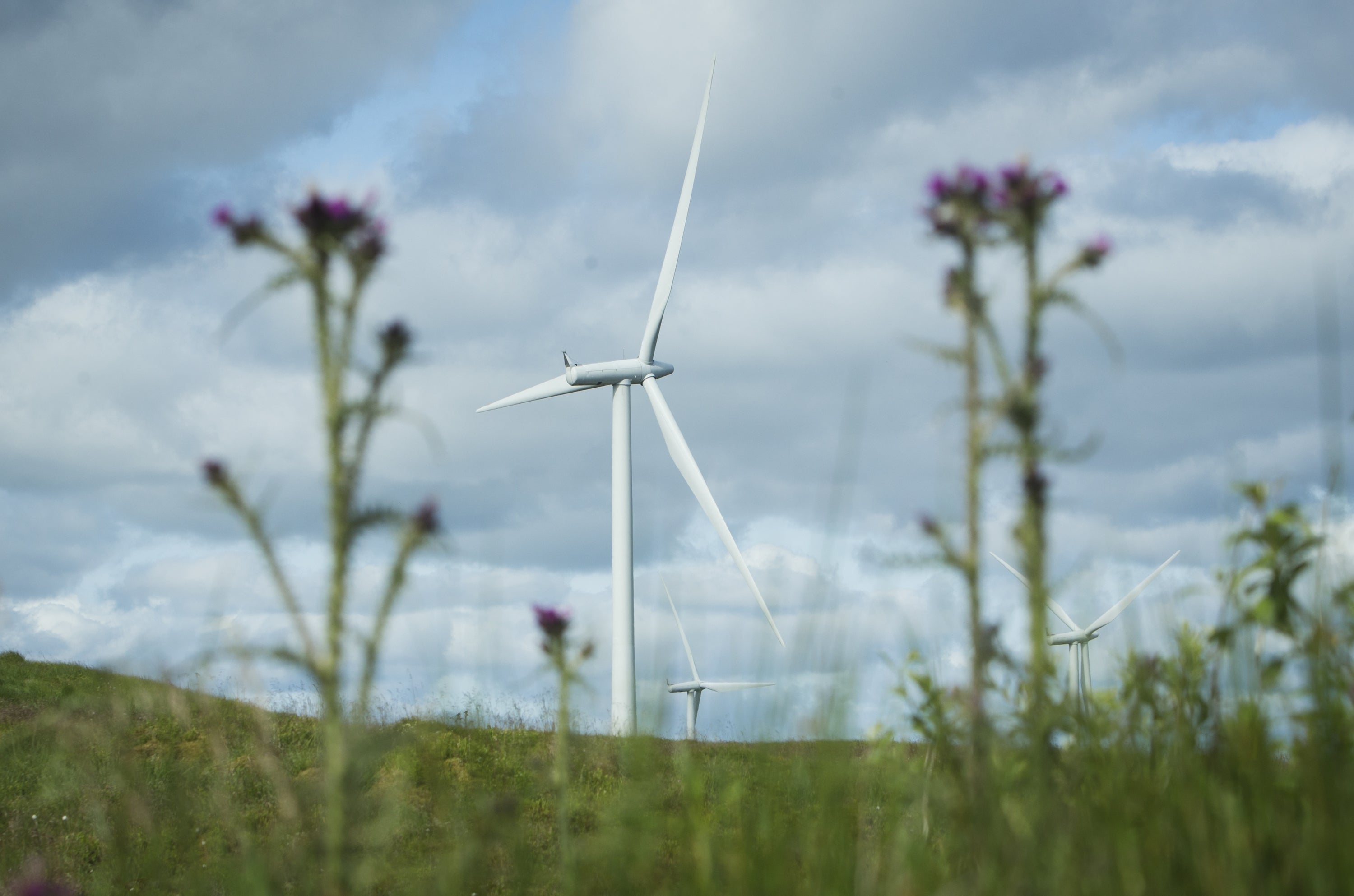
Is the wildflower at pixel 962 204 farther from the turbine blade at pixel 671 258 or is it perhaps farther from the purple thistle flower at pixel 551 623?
the turbine blade at pixel 671 258

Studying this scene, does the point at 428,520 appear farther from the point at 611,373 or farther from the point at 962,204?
the point at 611,373

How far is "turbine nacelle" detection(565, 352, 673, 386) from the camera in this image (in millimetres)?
25438

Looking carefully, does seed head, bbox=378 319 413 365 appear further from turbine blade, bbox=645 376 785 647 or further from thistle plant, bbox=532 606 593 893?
turbine blade, bbox=645 376 785 647

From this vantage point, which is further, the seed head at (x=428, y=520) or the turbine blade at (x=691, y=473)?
the turbine blade at (x=691, y=473)

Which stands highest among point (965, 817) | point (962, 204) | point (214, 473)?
point (962, 204)

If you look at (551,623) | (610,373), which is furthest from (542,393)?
(551,623)

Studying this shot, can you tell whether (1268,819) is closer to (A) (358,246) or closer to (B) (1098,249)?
(B) (1098,249)

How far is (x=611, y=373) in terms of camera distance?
1001 inches

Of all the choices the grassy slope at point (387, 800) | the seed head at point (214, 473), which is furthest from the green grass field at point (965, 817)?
the seed head at point (214, 473)

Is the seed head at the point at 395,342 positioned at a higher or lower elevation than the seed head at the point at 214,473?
higher

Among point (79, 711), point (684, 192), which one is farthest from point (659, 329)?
point (79, 711)

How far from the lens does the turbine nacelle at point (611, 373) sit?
2544cm

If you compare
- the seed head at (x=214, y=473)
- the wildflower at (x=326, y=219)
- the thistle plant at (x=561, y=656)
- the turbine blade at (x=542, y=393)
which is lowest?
the thistle plant at (x=561, y=656)

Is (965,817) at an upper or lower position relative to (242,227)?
lower
